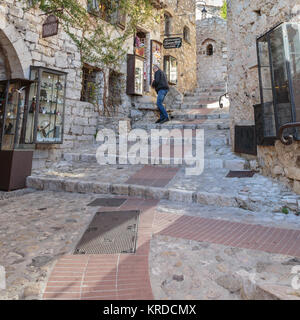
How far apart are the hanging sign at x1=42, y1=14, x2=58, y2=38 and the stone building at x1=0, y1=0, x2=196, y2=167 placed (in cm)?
36

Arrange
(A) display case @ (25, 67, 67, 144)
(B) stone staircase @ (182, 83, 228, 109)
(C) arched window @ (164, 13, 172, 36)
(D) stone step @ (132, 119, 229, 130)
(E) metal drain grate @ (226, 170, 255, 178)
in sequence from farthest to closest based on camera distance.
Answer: (C) arched window @ (164, 13, 172, 36) < (B) stone staircase @ (182, 83, 228, 109) < (D) stone step @ (132, 119, 229, 130) < (A) display case @ (25, 67, 67, 144) < (E) metal drain grate @ (226, 170, 255, 178)

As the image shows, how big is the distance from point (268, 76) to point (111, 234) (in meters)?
3.15

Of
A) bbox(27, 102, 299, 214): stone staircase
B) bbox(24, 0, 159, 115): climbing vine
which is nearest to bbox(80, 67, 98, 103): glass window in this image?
bbox(24, 0, 159, 115): climbing vine

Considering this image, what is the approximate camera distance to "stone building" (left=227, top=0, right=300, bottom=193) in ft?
10.1

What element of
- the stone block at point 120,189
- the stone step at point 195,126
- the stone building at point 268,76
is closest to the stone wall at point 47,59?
the stone step at point 195,126

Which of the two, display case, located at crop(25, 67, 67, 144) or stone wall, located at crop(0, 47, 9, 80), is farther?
display case, located at crop(25, 67, 67, 144)

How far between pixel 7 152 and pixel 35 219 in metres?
2.35

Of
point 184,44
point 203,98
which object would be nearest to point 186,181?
point 203,98

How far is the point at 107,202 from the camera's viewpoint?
3537 mm

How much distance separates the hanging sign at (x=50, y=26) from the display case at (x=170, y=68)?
802 centimetres

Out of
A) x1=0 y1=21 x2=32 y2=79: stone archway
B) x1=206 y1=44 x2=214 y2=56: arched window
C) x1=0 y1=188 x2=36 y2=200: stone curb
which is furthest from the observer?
x1=206 y1=44 x2=214 y2=56: arched window

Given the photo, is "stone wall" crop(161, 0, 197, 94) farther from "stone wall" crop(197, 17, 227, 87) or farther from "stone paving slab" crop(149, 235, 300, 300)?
"stone paving slab" crop(149, 235, 300, 300)

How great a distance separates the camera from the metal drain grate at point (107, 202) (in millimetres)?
3411

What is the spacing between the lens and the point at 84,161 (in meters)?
6.02
